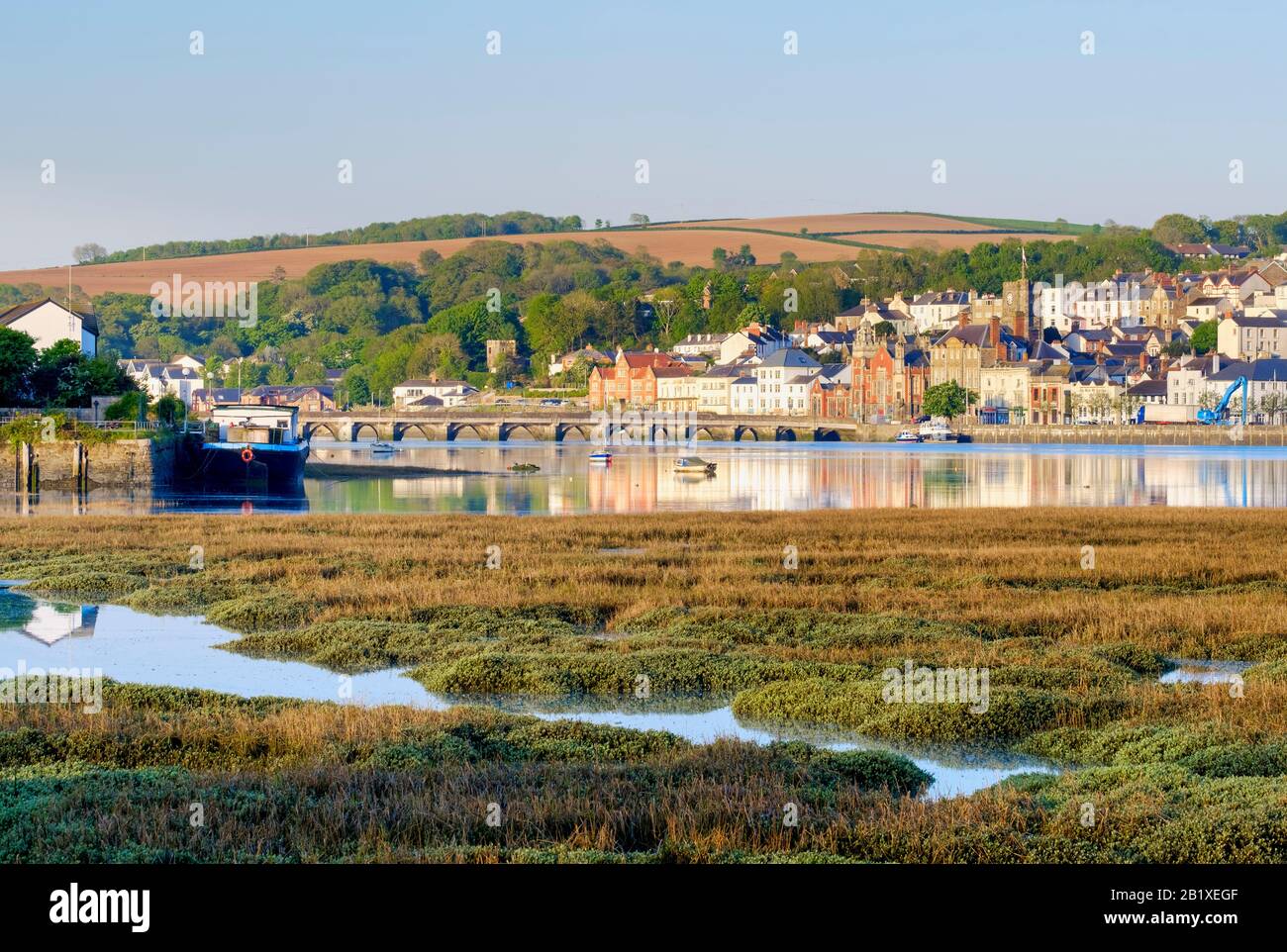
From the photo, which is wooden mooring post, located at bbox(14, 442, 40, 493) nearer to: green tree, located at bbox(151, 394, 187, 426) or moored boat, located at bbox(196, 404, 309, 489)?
moored boat, located at bbox(196, 404, 309, 489)

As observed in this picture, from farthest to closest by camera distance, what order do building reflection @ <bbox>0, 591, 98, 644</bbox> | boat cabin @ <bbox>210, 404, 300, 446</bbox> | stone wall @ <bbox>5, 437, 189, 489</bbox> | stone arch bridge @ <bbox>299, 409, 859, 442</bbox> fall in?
stone arch bridge @ <bbox>299, 409, 859, 442</bbox> → boat cabin @ <bbox>210, 404, 300, 446</bbox> → stone wall @ <bbox>5, 437, 189, 489</bbox> → building reflection @ <bbox>0, 591, 98, 644</bbox>

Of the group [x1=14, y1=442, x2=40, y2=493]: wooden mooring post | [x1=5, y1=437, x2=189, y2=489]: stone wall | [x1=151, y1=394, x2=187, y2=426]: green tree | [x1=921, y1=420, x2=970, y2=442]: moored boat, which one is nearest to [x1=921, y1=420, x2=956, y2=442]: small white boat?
[x1=921, y1=420, x2=970, y2=442]: moored boat

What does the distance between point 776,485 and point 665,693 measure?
2518 inches

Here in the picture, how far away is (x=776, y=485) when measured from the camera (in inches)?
3359

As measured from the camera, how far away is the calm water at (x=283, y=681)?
58.9ft

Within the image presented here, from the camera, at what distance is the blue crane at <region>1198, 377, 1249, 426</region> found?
172 metres

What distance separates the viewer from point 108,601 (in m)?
31.2

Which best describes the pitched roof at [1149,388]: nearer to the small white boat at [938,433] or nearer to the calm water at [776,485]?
the small white boat at [938,433]

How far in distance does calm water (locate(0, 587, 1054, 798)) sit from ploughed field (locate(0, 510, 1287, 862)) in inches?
20.9

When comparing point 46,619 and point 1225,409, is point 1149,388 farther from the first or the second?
point 46,619

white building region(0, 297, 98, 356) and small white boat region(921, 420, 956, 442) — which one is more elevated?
white building region(0, 297, 98, 356)
